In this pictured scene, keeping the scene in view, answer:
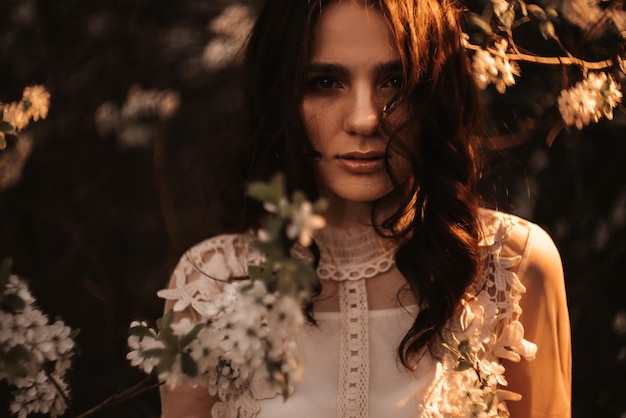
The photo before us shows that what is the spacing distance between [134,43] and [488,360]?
159 cm

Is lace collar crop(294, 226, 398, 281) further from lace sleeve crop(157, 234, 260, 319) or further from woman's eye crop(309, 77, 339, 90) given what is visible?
woman's eye crop(309, 77, 339, 90)

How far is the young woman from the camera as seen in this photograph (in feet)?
4.59

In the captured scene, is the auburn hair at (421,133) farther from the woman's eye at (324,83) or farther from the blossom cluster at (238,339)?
the blossom cluster at (238,339)

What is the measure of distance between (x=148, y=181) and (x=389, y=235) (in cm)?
136

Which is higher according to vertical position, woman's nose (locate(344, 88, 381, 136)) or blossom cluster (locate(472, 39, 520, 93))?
blossom cluster (locate(472, 39, 520, 93))

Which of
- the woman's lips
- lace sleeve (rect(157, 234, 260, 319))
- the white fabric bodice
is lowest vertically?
the white fabric bodice

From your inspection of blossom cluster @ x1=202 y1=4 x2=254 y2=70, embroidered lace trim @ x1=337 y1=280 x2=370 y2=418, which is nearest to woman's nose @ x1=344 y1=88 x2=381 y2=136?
embroidered lace trim @ x1=337 y1=280 x2=370 y2=418

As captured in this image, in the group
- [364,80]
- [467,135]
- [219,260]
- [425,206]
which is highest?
[364,80]

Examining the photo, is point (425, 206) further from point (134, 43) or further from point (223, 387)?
point (134, 43)

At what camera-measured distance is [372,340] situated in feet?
4.90

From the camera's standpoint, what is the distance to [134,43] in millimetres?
2508

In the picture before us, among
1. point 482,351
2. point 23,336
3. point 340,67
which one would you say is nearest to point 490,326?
point 482,351

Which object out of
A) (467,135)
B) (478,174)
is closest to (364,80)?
(467,135)

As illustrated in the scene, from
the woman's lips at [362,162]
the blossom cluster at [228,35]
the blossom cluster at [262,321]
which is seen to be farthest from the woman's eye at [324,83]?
the blossom cluster at [228,35]
